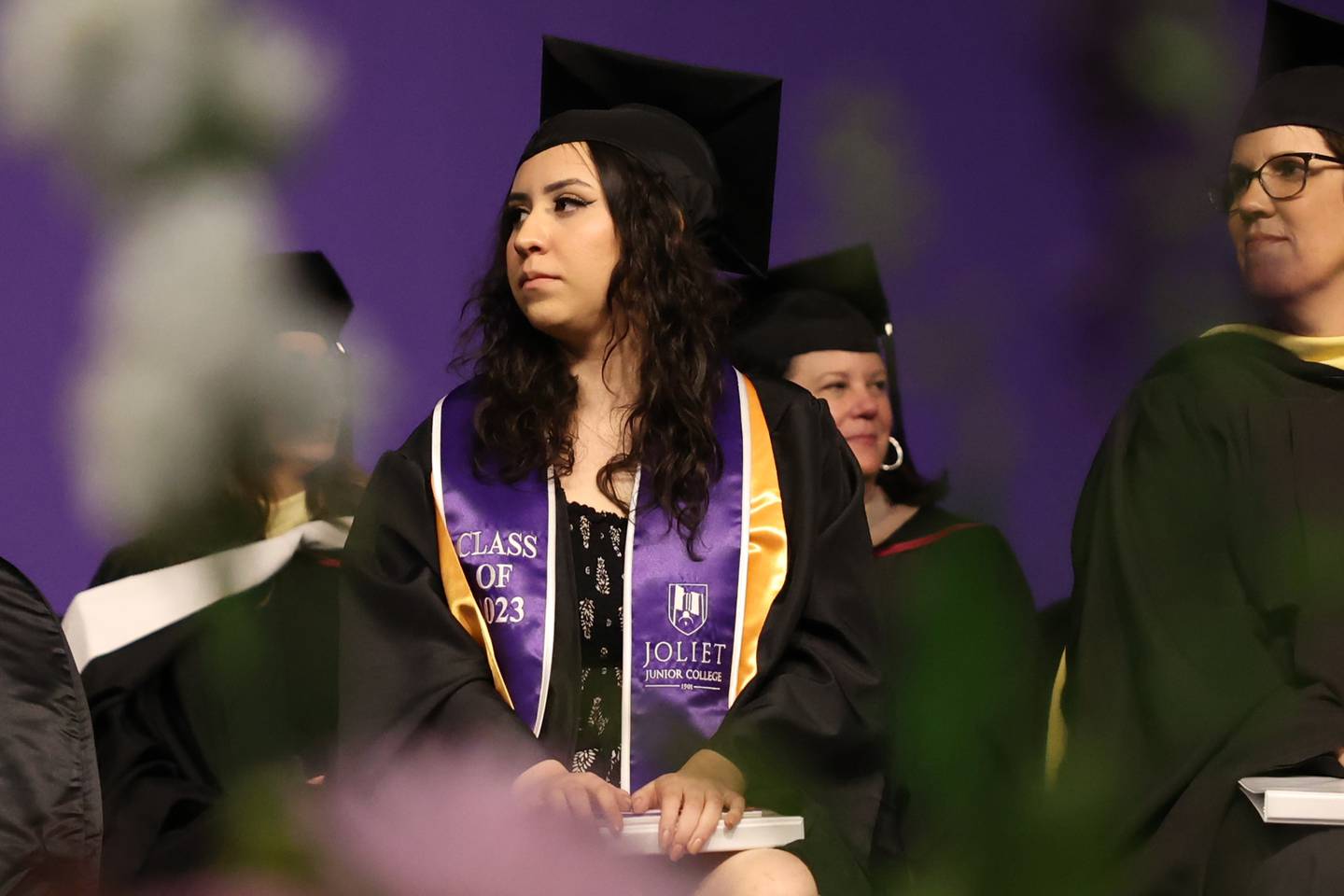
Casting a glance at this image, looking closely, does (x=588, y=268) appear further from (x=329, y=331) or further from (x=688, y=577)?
(x=329, y=331)

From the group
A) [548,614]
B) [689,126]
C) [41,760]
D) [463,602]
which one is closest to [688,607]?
→ [548,614]

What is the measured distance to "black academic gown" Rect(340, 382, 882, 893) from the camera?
70.4 inches

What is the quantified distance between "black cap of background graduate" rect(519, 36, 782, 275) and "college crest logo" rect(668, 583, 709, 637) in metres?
0.58

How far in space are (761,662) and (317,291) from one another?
1.30m

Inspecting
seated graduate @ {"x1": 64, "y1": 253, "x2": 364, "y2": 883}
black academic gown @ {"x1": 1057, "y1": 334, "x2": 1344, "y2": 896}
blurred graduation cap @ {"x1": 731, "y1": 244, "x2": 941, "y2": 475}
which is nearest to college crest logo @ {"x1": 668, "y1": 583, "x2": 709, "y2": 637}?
black academic gown @ {"x1": 1057, "y1": 334, "x2": 1344, "y2": 896}

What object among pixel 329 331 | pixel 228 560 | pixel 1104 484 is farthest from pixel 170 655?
pixel 1104 484

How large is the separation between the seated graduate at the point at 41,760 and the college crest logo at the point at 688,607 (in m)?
0.80

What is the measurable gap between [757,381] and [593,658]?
0.50 m

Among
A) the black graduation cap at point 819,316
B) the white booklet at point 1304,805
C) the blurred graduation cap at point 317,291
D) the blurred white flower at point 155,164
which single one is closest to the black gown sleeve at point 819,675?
the white booklet at point 1304,805

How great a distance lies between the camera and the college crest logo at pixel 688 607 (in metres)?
1.89

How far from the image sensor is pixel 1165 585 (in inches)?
78.4

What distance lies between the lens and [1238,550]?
2.00 metres

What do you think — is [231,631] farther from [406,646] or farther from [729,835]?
[729,835]

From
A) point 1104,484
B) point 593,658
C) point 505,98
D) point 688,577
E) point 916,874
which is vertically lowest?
point 916,874
